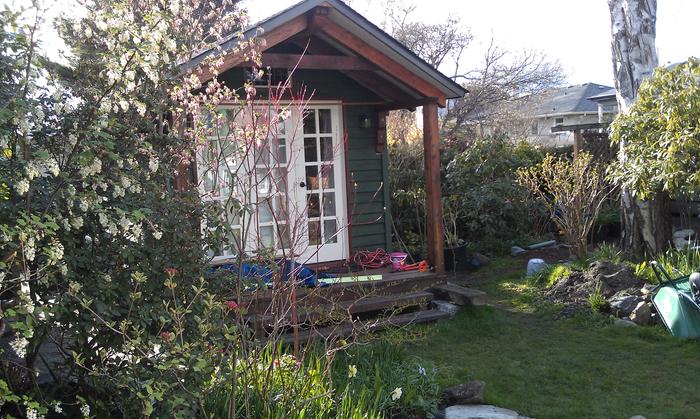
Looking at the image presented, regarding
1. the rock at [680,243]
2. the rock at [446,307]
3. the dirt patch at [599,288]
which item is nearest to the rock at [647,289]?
the dirt patch at [599,288]

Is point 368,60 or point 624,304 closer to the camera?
point 624,304

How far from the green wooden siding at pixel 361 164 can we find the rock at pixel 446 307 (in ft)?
5.25

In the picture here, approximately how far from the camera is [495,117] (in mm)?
22969

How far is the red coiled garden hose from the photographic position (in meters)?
8.50

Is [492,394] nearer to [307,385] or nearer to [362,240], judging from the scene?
[307,385]

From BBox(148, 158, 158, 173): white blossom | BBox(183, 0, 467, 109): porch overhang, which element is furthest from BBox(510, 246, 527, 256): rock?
BBox(148, 158, 158, 173): white blossom

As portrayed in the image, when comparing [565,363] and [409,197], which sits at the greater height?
[409,197]

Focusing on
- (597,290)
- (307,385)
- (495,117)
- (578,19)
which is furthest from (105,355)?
(578,19)

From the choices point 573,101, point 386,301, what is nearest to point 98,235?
point 386,301

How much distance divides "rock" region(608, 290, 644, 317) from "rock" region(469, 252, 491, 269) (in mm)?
3276

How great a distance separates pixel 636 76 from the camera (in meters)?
8.80

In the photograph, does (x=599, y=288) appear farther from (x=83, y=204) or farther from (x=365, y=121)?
(x=83, y=204)

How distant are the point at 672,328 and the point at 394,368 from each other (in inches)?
121

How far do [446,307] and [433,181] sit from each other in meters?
1.44
